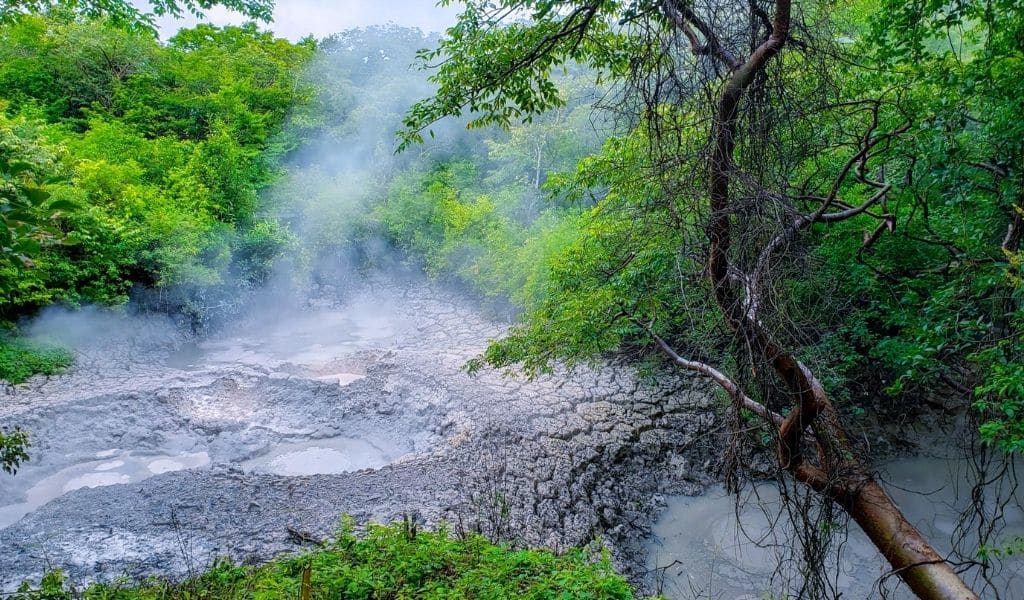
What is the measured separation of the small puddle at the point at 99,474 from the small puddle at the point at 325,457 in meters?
0.82

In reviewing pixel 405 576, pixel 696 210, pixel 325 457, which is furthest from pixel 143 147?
pixel 696 210

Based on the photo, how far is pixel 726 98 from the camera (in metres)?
2.71

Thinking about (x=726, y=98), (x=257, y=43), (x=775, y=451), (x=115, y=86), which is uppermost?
(x=257, y=43)

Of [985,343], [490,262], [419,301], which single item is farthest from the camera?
[419,301]

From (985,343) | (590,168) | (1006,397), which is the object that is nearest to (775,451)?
(1006,397)

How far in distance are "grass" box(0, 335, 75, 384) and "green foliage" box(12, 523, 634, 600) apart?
23.9 ft

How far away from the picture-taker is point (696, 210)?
107 inches

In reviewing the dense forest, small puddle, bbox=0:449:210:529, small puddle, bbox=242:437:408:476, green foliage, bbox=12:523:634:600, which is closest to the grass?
the dense forest

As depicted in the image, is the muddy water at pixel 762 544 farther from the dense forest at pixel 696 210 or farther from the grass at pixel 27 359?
the grass at pixel 27 359

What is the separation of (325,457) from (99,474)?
2.69m

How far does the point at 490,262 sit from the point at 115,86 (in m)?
11.4

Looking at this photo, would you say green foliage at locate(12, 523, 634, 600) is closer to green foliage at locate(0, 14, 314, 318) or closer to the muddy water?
the muddy water

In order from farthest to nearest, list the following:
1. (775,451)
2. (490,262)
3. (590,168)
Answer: (490,262), (590,168), (775,451)

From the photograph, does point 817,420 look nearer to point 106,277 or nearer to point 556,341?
point 556,341
